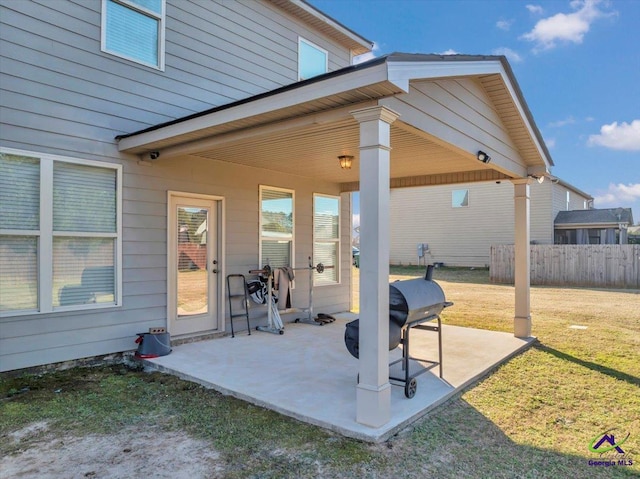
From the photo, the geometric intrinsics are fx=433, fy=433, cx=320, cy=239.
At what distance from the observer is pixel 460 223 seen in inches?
770

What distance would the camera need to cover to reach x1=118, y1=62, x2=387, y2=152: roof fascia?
2938 mm

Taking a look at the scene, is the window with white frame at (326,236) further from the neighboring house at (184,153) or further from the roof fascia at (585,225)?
the roof fascia at (585,225)

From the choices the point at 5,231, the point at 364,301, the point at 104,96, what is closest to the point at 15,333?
the point at 5,231

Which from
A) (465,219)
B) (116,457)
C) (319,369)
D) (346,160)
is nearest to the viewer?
(116,457)

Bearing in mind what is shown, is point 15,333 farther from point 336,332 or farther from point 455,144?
point 455,144

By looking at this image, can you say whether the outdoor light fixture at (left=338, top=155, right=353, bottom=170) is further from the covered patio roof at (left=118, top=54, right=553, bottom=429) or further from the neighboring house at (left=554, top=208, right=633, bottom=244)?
the neighboring house at (left=554, top=208, right=633, bottom=244)

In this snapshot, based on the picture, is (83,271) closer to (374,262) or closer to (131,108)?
(131,108)

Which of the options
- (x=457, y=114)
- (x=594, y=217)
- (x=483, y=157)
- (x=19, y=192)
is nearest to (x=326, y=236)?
(x=483, y=157)

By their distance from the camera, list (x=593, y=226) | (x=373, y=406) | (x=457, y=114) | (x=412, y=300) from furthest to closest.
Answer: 1. (x=593, y=226)
2. (x=457, y=114)
3. (x=412, y=300)
4. (x=373, y=406)

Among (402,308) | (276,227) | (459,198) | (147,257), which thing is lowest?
(402,308)

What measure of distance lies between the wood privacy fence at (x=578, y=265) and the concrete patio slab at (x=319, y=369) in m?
8.85

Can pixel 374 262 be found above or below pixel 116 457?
above

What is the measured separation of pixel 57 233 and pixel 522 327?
5.94m

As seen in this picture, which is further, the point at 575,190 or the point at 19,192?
the point at 575,190
